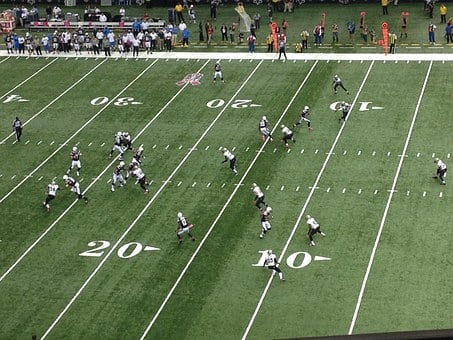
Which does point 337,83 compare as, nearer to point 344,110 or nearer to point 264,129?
point 344,110

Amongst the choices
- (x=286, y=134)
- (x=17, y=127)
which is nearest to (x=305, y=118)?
(x=286, y=134)

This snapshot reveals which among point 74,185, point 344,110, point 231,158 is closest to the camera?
point 74,185

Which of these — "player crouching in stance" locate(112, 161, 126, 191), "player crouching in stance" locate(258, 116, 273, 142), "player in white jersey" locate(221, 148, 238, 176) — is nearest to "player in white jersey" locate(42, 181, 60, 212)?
"player crouching in stance" locate(112, 161, 126, 191)

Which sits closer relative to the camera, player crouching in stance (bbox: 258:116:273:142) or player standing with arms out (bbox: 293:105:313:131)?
player crouching in stance (bbox: 258:116:273:142)

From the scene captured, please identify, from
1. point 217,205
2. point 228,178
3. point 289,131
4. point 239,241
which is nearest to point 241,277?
point 239,241

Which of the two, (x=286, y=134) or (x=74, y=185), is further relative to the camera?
(x=286, y=134)

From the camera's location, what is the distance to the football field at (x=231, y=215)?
97.5 ft

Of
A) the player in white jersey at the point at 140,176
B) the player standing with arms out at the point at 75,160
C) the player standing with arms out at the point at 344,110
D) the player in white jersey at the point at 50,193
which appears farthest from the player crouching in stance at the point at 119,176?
the player standing with arms out at the point at 344,110

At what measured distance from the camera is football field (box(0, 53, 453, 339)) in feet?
97.5

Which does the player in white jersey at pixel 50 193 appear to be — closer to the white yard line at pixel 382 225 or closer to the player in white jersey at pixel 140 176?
the player in white jersey at pixel 140 176

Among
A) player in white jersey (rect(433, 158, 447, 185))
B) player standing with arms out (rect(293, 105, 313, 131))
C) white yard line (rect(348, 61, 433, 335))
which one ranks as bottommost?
white yard line (rect(348, 61, 433, 335))

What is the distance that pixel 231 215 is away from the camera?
1423 inches

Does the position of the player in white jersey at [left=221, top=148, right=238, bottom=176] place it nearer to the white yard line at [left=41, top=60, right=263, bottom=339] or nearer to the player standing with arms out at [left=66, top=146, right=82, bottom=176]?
the white yard line at [left=41, top=60, right=263, bottom=339]

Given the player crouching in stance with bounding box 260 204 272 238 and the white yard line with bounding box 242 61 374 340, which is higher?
the player crouching in stance with bounding box 260 204 272 238
